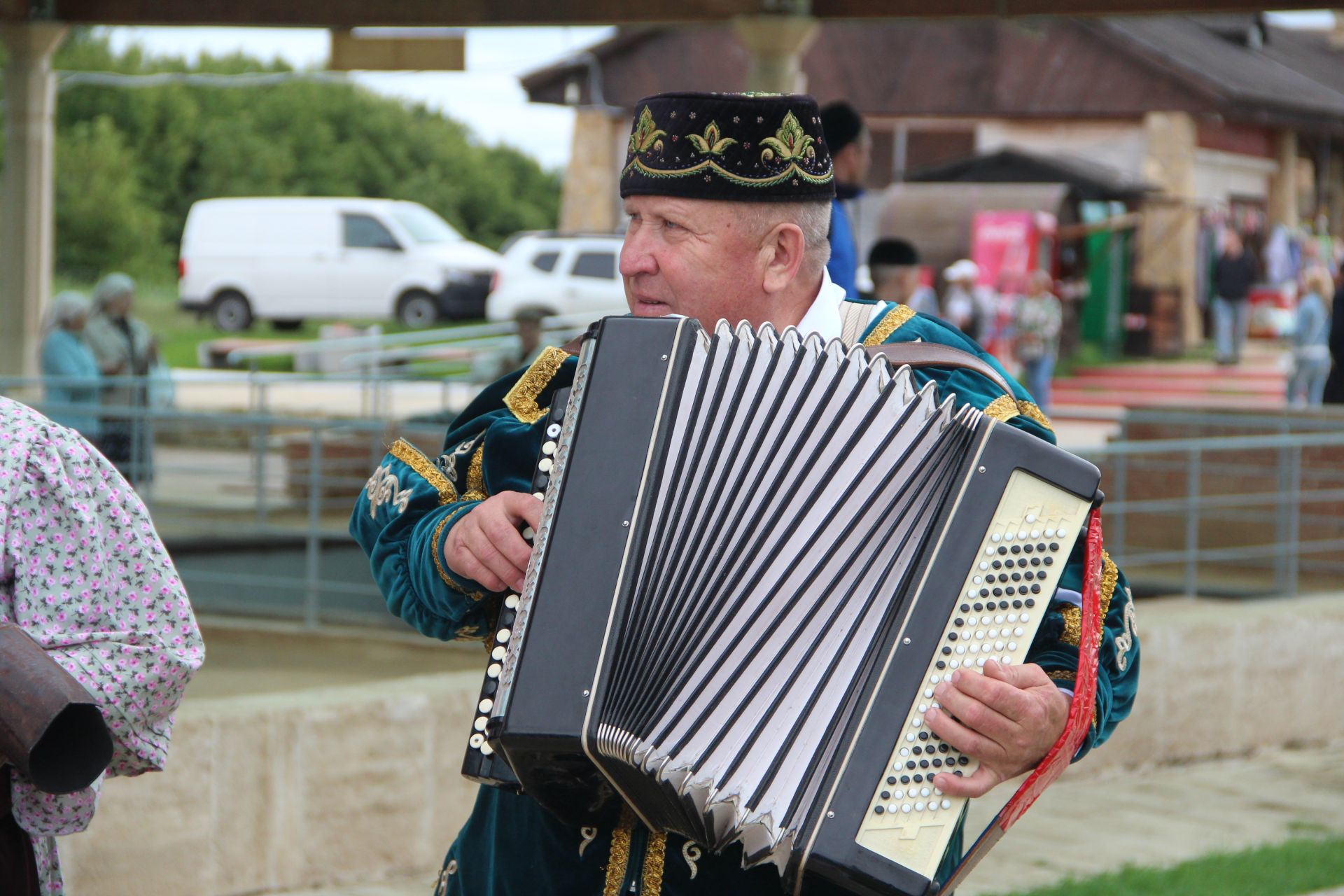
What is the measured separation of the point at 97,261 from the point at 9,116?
28.1 metres

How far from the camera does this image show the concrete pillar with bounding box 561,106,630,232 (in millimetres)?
30312

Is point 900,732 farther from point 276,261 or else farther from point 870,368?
point 276,261

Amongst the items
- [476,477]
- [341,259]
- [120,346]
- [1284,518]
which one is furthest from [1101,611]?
[341,259]

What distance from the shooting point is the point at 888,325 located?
2521mm

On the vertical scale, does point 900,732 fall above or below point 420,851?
above

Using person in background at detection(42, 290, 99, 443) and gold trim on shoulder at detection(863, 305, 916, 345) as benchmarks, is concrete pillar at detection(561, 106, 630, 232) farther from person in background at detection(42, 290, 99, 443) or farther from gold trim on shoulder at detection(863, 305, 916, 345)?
gold trim on shoulder at detection(863, 305, 916, 345)

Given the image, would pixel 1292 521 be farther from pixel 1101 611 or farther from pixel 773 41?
pixel 1101 611

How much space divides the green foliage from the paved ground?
36375 mm

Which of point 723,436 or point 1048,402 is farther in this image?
point 1048,402

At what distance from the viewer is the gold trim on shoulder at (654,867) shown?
240cm

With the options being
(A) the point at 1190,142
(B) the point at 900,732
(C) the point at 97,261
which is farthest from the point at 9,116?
(C) the point at 97,261

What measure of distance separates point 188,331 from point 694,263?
29577 mm

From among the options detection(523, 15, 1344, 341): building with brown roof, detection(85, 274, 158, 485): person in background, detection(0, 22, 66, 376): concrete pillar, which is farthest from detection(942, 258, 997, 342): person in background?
detection(85, 274, 158, 485): person in background

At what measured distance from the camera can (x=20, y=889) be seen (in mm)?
2531
